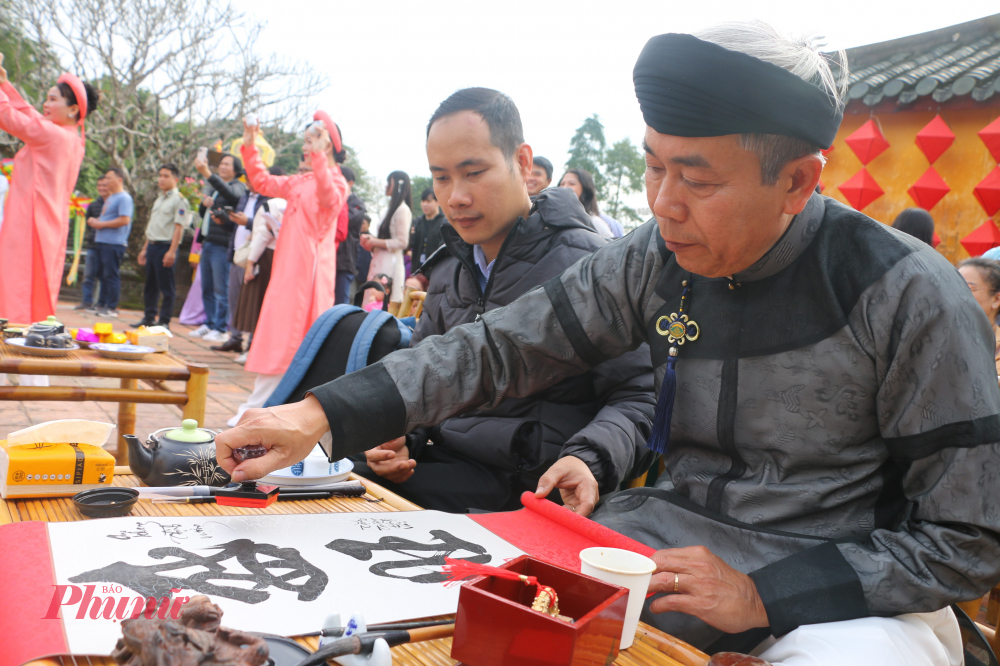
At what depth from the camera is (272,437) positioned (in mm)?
1158

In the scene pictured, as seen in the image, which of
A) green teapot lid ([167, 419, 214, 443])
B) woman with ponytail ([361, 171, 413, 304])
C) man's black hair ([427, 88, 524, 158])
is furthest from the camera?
woman with ponytail ([361, 171, 413, 304])

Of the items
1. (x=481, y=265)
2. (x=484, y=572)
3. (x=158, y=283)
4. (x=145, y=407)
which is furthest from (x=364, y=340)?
(x=158, y=283)

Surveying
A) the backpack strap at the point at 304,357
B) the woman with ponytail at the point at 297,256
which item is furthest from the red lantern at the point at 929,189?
the backpack strap at the point at 304,357

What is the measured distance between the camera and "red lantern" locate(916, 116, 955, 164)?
6.18m

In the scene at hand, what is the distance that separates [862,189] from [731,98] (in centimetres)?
654

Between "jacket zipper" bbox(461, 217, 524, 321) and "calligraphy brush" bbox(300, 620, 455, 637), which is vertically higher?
"jacket zipper" bbox(461, 217, 524, 321)

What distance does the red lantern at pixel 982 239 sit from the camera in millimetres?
5926

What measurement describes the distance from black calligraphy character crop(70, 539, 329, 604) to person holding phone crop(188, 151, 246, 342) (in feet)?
22.7

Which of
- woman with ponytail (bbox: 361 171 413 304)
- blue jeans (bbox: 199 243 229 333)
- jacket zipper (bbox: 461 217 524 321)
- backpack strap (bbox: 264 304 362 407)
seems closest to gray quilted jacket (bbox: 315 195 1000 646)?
jacket zipper (bbox: 461 217 524 321)

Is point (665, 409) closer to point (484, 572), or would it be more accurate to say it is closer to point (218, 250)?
point (484, 572)

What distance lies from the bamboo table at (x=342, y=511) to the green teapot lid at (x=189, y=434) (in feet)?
0.41

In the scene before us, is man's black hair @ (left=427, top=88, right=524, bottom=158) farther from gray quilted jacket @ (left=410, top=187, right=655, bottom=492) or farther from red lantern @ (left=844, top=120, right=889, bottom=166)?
red lantern @ (left=844, top=120, right=889, bottom=166)

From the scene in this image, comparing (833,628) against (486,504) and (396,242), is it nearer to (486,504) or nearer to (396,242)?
(486,504)

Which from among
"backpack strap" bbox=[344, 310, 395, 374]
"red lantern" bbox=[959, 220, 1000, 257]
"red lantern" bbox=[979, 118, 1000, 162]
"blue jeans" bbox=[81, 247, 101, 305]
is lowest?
"blue jeans" bbox=[81, 247, 101, 305]
